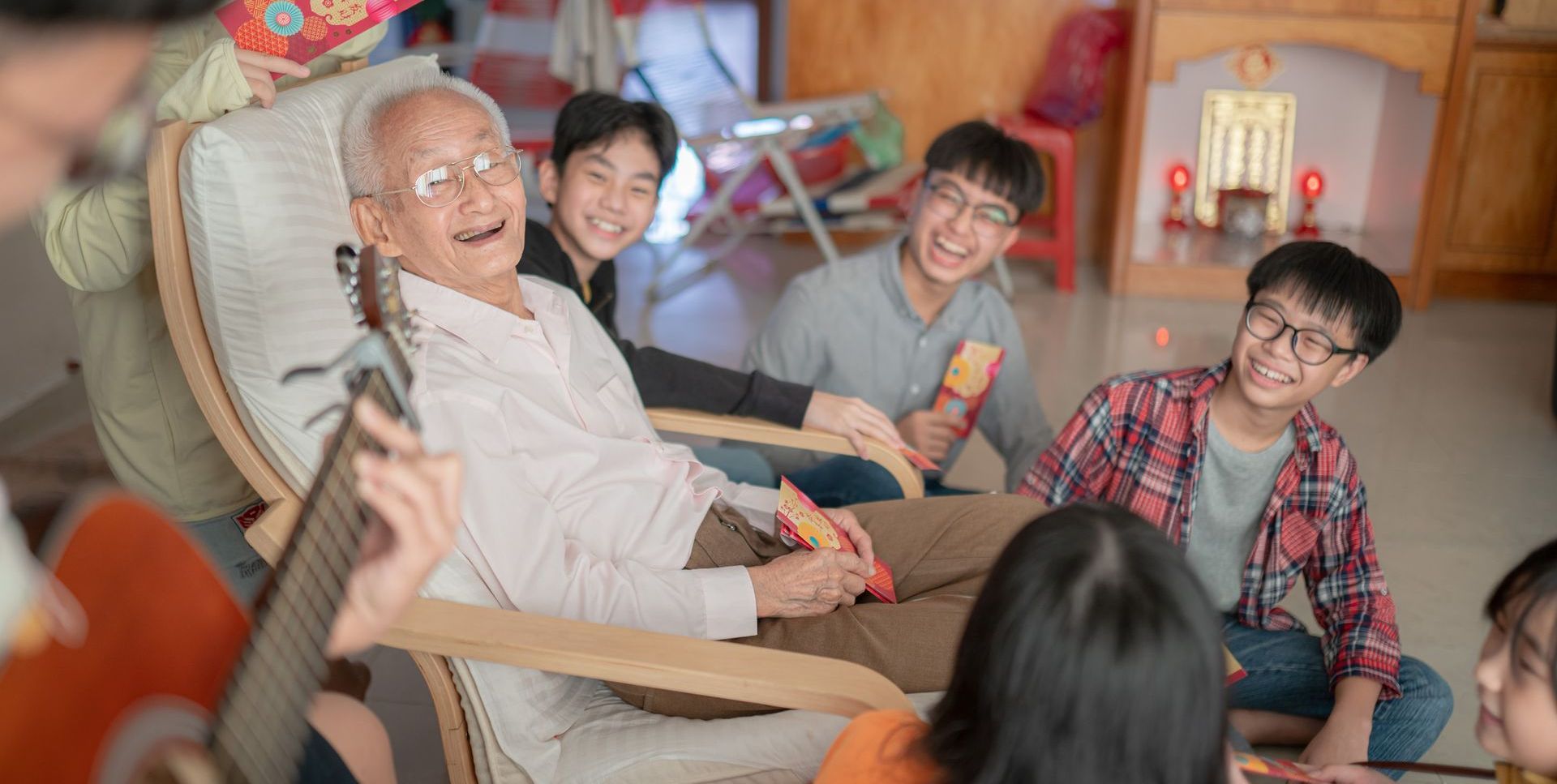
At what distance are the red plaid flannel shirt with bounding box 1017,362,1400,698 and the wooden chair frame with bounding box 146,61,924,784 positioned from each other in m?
0.87

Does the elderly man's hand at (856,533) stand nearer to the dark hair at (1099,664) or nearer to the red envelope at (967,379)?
the red envelope at (967,379)

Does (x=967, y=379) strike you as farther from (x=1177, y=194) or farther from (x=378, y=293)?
(x=1177, y=194)

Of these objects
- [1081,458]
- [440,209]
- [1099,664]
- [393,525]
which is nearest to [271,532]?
[440,209]

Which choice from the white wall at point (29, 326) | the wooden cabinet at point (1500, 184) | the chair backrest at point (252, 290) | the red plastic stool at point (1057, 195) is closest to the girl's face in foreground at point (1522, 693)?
the chair backrest at point (252, 290)

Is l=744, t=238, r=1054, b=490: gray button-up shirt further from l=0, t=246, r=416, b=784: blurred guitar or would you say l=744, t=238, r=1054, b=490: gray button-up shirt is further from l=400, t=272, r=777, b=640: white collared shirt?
l=0, t=246, r=416, b=784: blurred guitar

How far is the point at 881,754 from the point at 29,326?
3349 millimetres

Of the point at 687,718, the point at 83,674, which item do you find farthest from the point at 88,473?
the point at 83,674

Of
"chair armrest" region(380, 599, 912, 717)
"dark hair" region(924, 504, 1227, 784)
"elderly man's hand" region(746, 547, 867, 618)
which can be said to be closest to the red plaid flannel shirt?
"elderly man's hand" region(746, 547, 867, 618)

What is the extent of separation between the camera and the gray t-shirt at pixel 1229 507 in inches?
82.3

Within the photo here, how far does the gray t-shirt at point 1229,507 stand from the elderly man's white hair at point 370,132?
138 cm

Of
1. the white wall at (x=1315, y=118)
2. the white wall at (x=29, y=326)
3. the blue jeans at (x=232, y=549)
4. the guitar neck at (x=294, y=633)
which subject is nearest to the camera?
the guitar neck at (x=294, y=633)

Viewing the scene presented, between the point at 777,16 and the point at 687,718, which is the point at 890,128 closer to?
the point at 777,16

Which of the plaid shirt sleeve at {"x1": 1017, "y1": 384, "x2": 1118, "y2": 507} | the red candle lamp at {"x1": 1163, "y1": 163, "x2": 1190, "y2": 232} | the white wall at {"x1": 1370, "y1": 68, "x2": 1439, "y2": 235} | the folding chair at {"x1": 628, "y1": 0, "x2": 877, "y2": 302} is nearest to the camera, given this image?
the plaid shirt sleeve at {"x1": 1017, "y1": 384, "x2": 1118, "y2": 507}

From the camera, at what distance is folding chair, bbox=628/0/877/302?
441 centimetres
